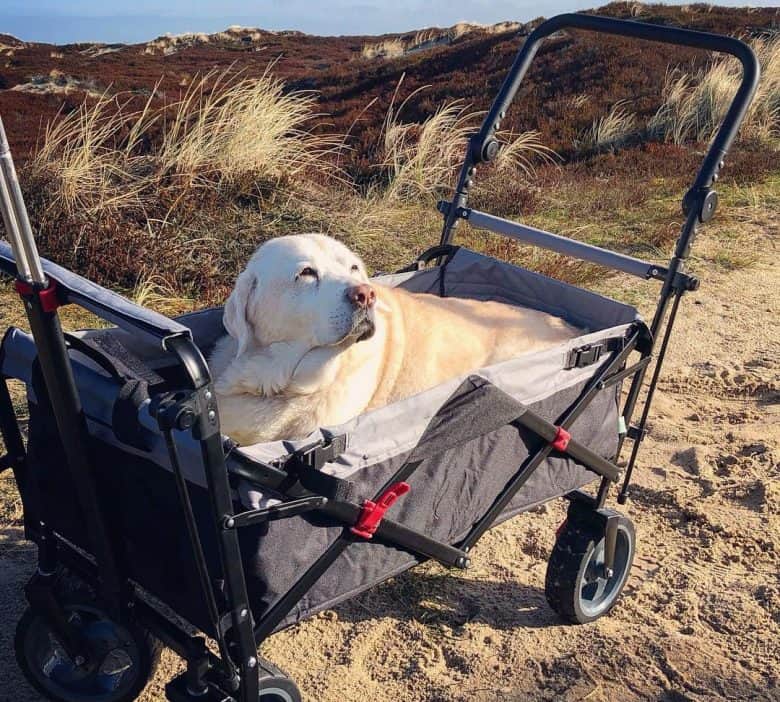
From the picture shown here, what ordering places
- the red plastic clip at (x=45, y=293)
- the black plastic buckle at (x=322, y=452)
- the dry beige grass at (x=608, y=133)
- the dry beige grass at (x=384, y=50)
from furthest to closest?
the dry beige grass at (x=384, y=50)
the dry beige grass at (x=608, y=133)
the black plastic buckle at (x=322, y=452)
the red plastic clip at (x=45, y=293)

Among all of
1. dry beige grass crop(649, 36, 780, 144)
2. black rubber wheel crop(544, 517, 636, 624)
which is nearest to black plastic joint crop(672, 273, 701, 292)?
black rubber wheel crop(544, 517, 636, 624)

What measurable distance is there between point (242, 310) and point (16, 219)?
118cm

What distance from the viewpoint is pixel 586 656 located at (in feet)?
8.32

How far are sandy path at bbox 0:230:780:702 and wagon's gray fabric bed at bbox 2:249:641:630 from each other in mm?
541

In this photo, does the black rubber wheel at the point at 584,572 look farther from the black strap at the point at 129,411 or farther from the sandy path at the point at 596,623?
the black strap at the point at 129,411

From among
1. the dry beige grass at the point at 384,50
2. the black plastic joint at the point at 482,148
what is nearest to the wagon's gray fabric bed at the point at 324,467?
the black plastic joint at the point at 482,148

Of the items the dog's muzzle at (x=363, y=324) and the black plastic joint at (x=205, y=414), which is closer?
Result: the black plastic joint at (x=205, y=414)

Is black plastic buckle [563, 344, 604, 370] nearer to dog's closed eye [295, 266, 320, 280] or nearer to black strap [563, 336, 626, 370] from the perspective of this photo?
black strap [563, 336, 626, 370]

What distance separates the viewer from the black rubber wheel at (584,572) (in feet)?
8.28

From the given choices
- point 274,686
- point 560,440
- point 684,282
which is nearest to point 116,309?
point 274,686

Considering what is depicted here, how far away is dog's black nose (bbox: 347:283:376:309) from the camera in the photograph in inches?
94.3

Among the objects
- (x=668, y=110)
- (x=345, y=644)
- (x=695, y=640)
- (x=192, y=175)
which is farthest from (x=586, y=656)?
(x=668, y=110)

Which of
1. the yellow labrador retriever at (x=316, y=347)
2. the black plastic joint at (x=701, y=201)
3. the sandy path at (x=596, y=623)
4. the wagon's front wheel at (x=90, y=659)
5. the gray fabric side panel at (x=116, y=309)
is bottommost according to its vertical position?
the sandy path at (x=596, y=623)

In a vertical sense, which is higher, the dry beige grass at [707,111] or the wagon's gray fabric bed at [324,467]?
the dry beige grass at [707,111]
